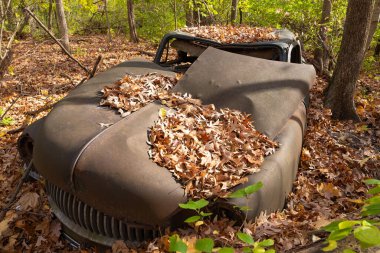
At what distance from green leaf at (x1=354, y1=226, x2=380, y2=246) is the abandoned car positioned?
4.32 ft

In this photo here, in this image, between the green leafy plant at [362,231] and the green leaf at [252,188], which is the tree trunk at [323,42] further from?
the green leafy plant at [362,231]

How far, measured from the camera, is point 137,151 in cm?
249

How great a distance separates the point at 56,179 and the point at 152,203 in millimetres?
835

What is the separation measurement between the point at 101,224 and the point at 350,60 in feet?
15.4

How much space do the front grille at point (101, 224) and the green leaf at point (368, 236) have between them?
1.61 metres

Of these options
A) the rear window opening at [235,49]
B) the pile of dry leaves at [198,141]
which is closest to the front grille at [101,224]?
the pile of dry leaves at [198,141]

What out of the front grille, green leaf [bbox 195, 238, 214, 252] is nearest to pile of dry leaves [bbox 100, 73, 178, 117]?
the front grille

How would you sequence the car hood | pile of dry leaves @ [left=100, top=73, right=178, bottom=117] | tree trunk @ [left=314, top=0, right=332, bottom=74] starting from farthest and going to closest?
tree trunk @ [left=314, top=0, right=332, bottom=74] → pile of dry leaves @ [left=100, top=73, right=178, bottom=117] → the car hood

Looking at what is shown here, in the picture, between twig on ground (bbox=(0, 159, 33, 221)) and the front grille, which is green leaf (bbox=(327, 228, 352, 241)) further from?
twig on ground (bbox=(0, 159, 33, 221))

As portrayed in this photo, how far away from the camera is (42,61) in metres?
9.86

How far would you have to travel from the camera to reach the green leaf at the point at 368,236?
981 millimetres

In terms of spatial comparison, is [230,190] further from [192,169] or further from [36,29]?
[36,29]

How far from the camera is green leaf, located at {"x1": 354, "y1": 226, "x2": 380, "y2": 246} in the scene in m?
0.98

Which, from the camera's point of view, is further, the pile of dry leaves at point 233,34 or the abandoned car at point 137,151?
the pile of dry leaves at point 233,34
